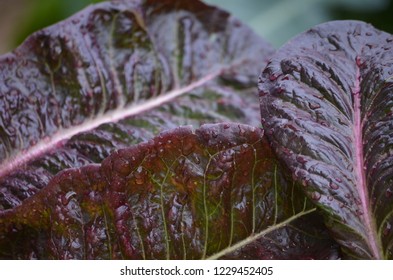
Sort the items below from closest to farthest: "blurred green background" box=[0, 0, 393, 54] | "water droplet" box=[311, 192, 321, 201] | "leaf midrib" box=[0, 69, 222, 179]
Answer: "water droplet" box=[311, 192, 321, 201]
"leaf midrib" box=[0, 69, 222, 179]
"blurred green background" box=[0, 0, 393, 54]

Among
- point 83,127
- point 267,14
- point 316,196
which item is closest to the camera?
point 316,196

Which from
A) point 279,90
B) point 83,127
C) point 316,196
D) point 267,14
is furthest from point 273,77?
point 267,14

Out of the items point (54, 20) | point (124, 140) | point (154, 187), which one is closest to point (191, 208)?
point (154, 187)

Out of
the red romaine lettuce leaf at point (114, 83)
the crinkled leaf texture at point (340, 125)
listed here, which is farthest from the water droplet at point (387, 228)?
the red romaine lettuce leaf at point (114, 83)

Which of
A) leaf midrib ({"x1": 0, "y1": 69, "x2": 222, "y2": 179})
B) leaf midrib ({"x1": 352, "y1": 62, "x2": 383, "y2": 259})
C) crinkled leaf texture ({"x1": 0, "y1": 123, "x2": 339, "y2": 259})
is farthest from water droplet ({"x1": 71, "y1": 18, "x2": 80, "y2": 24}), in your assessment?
leaf midrib ({"x1": 352, "y1": 62, "x2": 383, "y2": 259})

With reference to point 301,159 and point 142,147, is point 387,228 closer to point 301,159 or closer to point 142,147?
point 301,159

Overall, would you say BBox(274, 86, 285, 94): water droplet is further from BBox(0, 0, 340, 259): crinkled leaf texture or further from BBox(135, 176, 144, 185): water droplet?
BBox(135, 176, 144, 185): water droplet
